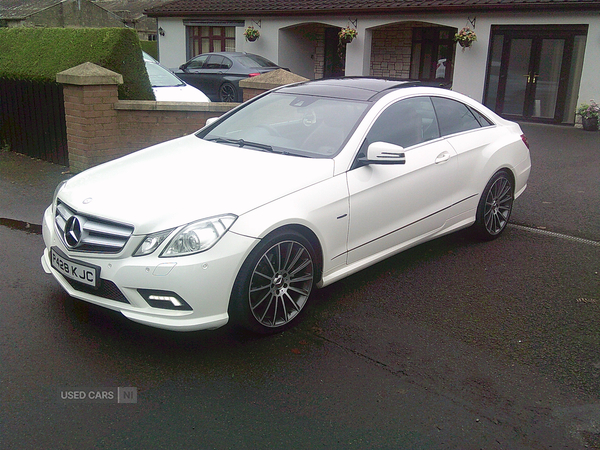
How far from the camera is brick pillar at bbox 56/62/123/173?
27.0 feet

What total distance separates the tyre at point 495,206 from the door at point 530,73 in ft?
36.3

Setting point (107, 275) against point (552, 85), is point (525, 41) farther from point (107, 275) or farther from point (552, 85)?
point (107, 275)

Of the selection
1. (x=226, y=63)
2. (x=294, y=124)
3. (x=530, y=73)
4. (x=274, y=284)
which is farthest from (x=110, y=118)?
(x=530, y=73)

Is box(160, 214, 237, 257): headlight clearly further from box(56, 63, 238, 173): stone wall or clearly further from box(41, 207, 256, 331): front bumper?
box(56, 63, 238, 173): stone wall

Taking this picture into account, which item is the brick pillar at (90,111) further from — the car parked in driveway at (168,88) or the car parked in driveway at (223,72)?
the car parked in driveway at (223,72)

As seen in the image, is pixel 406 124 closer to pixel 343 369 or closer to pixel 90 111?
pixel 343 369

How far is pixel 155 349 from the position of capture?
3.90m

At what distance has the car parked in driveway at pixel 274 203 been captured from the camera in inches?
144

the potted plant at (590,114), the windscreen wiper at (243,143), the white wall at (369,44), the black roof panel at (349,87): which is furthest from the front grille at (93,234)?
the white wall at (369,44)

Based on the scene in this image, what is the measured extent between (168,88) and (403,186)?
6.88 meters

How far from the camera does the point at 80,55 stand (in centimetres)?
939

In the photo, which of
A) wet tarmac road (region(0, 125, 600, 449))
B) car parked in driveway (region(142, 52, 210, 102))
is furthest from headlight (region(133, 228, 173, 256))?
car parked in driveway (region(142, 52, 210, 102))

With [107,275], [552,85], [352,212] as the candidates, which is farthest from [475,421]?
[552,85]

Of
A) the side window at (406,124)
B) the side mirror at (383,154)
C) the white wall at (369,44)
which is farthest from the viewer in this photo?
the white wall at (369,44)
